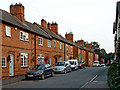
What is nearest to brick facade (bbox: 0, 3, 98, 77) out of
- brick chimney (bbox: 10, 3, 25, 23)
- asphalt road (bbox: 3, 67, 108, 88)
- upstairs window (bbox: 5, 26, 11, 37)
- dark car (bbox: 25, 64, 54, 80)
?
brick chimney (bbox: 10, 3, 25, 23)

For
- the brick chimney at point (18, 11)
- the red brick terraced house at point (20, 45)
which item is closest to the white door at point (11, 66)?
the red brick terraced house at point (20, 45)

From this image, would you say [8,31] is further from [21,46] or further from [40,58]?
[40,58]

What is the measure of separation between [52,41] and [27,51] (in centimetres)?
950

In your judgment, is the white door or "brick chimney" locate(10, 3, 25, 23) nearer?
the white door

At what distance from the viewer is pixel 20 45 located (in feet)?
68.3

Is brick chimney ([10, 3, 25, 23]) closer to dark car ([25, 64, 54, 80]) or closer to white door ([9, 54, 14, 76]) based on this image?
white door ([9, 54, 14, 76])

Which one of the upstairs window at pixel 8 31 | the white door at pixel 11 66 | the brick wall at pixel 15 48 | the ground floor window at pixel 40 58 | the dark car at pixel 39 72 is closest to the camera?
the dark car at pixel 39 72

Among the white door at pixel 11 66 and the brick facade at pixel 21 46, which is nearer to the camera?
the brick facade at pixel 21 46

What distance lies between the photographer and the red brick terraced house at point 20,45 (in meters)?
17.8

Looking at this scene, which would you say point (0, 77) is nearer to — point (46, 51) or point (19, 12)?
point (19, 12)

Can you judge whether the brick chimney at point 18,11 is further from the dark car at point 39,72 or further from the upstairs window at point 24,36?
the dark car at point 39,72

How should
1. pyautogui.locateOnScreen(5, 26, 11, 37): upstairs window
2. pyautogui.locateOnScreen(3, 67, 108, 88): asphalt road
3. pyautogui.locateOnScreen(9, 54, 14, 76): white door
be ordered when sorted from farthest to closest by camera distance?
pyautogui.locateOnScreen(9, 54, 14, 76): white door < pyautogui.locateOnScreen(5, 26, 11, 37): upstairs window < pyautogui.locateOnScreen(3, 67, 108, 88): asphalt road

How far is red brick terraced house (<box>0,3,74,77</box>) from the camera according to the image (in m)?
17.8

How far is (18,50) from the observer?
66.6 ft
